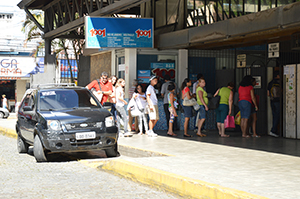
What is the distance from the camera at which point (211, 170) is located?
7.73 m

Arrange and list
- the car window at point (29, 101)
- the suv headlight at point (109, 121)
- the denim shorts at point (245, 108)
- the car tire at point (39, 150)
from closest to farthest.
Answer: the car tire at point (39, 150) < the suv headlight at point (109, 121) < the car window at point (29, 101) < the denim shorts at point (245, 108)

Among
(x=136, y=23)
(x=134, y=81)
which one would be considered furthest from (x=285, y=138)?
(x=136, y=23)

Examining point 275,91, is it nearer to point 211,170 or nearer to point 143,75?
point 143,75

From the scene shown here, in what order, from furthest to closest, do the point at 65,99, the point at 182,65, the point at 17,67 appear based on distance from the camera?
the point at 17,67, the point at 182,65, the point at 65,99

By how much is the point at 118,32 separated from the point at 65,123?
20.4 feet

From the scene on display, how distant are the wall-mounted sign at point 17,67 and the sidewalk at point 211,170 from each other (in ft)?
99.8

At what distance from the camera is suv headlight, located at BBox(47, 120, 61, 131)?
9680 millimetres

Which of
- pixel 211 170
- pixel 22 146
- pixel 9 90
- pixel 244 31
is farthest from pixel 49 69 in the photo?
pixel 9 90

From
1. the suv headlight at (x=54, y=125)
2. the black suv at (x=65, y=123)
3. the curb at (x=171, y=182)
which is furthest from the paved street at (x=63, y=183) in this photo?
the suv headlight at (x=54, y=125)

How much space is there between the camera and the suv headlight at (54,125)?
968 centimetres

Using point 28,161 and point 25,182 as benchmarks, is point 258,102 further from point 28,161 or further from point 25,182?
point 25,182

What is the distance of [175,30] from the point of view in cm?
1656

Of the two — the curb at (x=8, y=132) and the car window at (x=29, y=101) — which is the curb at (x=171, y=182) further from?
the curb at (x=8, y=132)

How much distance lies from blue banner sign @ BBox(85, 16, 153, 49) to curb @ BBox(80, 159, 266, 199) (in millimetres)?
6819
